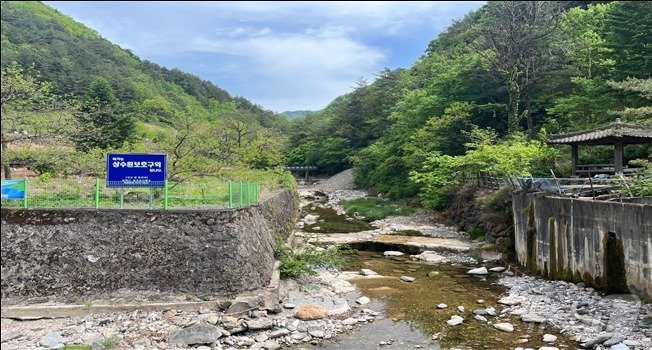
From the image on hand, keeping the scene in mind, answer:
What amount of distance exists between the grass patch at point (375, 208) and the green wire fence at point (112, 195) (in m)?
17.8

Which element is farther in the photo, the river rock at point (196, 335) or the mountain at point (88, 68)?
the mountain at point (88, 68)

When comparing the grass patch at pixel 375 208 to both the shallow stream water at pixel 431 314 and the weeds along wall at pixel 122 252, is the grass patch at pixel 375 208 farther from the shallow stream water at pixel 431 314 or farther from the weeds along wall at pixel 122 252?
the weeds along wall at pixel 122 252

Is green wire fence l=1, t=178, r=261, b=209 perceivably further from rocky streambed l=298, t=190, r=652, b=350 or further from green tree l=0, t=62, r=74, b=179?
rocky streambed l=298, t=190, r=652, b=350

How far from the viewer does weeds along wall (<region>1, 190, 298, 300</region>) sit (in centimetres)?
1143

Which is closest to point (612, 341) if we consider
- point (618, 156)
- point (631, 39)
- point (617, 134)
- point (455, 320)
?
point (455, 320)

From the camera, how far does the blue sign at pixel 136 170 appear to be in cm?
1198

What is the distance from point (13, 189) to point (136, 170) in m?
3.20

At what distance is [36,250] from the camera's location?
11.6 metres

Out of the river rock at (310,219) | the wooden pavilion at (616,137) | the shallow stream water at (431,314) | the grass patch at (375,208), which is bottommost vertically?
the shallow stream water at (431,314)

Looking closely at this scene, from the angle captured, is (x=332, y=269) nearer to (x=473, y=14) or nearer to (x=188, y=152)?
(x=188, y=152)

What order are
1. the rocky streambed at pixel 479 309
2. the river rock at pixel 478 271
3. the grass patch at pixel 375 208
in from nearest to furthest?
the rocky streambed at pixel 479 309 < the river rock at pixel 478 271 < the grass patch at pixel 375 208

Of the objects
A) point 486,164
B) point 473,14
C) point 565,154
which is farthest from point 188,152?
point 473,14

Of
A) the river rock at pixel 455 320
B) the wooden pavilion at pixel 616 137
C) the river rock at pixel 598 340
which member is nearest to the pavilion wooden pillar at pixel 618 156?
the wooden pavilion at pixel 616 137

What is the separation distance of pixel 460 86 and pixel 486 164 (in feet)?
43.8
